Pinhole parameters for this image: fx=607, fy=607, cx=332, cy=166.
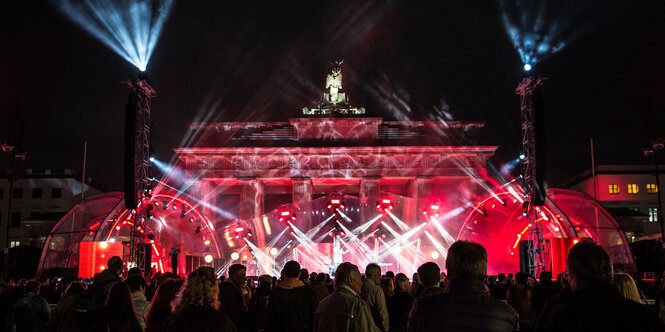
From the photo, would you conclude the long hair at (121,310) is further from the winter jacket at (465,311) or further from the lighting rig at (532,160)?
the lighting rig at (532,160)

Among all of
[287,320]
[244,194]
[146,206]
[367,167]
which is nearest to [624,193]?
[367,167]

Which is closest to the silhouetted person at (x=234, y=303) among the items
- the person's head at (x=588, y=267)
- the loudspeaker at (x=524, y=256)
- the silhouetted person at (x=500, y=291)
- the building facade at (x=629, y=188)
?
the person's head at (x=588, y=267)

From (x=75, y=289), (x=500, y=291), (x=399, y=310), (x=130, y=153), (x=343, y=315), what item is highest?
(x=130, y=153)

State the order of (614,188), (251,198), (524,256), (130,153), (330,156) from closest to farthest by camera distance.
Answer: (130,153), (524,256), (251,198), (330,156), (614,188)

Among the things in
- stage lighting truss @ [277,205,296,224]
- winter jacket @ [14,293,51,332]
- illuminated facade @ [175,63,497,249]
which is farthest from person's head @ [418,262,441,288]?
illuminated facade @ [175,63,497,249]

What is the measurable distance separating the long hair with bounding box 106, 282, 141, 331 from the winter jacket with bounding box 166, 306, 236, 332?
105cm

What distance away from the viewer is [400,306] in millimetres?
8758

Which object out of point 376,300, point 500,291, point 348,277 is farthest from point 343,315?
point 500,291

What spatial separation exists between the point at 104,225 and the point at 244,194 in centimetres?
3312

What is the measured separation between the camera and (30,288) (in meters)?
9.71

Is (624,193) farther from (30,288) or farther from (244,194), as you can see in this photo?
(30,288)

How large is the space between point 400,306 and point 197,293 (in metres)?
4.66

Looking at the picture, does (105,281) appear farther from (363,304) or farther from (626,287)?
(626,287)

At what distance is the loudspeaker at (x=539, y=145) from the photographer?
22641 mm
